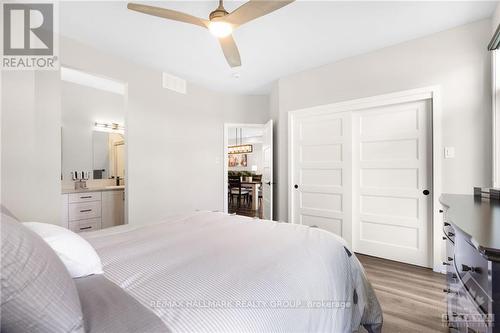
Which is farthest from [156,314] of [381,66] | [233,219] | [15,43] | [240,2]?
[381,66]

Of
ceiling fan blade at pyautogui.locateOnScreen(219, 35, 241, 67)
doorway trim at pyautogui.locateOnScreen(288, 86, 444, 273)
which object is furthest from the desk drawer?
ceiling fan blade at pyautogui.locateOnScreen(219, 35, 241, 67)

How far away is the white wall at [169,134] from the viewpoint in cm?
315

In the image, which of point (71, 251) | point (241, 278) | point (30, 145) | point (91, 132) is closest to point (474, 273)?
point (241, 278)

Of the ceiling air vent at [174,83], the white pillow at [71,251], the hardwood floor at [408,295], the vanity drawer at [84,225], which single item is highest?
the ceiling air vent at [174,83]

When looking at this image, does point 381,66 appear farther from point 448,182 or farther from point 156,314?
point 156,314

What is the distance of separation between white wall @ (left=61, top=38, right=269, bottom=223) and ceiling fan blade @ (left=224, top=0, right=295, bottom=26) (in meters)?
2.08

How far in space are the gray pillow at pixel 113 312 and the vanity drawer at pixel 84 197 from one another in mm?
2848

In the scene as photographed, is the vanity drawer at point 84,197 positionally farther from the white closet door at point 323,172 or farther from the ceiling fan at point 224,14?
the white closet door at point 323,172

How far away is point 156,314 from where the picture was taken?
0.71 m

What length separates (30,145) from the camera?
2078mm

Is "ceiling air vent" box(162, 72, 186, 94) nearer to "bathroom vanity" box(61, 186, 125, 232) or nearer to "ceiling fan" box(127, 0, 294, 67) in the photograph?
"bathroom vanity" box(61, 186, 125, 232)

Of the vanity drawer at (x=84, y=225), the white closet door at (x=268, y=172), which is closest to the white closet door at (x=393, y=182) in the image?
the white closet door at (x=268, y=172)

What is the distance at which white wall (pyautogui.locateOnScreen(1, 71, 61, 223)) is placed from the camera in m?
1.92

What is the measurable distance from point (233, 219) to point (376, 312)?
44.3 inches
